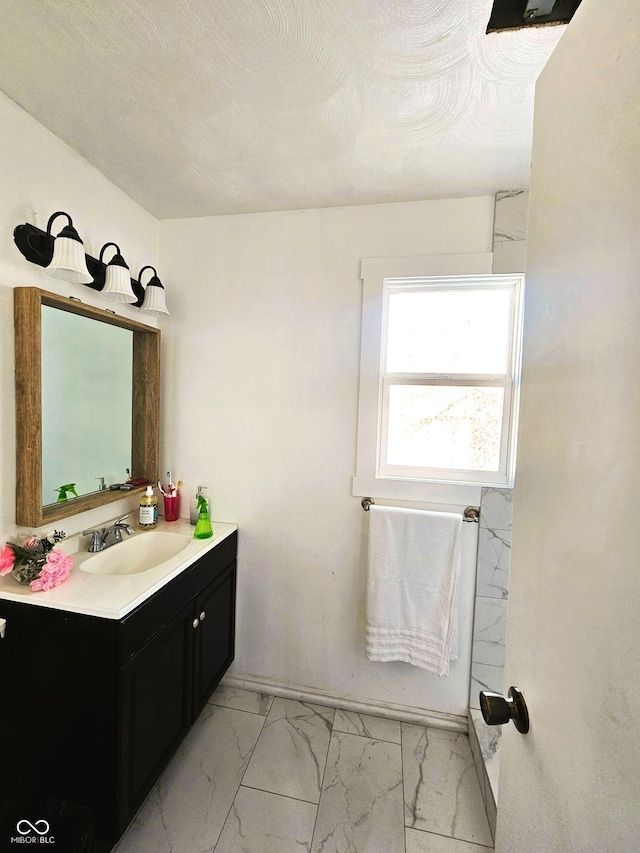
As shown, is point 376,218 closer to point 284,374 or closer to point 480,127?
point 480,127

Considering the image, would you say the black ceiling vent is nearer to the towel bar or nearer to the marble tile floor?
the towel bar

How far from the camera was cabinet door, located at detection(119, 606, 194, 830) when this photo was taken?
109 cm

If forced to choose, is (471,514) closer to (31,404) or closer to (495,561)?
(495,561)

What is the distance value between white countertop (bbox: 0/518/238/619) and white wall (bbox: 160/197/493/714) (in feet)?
1.69

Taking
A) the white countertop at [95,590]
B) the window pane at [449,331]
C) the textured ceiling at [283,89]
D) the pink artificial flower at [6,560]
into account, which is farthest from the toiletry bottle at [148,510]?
the textured ceiling at [283,89]

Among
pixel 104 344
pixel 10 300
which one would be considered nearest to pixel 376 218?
pixel 104 344

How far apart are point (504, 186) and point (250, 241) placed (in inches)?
45.4

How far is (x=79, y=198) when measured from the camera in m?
1.39

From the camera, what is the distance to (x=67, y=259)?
120cm

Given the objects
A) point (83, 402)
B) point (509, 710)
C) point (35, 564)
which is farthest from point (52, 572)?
point (509, 710)

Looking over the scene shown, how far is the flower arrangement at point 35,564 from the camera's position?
1.13 metres

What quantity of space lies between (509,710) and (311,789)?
1.24 metres

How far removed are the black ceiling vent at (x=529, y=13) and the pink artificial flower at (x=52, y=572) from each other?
1.70 meters

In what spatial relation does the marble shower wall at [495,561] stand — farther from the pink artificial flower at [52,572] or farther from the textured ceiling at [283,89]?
the pink artificial flower at [52,572]
